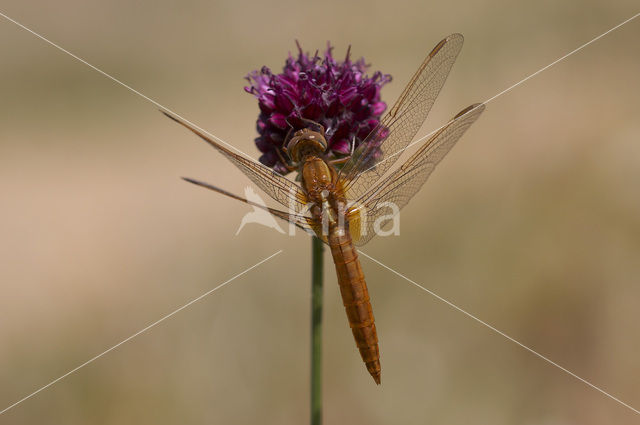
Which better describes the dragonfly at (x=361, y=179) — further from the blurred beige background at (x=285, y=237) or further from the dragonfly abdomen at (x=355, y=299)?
the blurred beige background at (x=285, y=237)

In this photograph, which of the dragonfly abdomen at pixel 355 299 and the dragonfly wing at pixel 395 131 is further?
the dragonfly wing at pixel 395 131

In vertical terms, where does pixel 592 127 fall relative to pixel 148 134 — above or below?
below

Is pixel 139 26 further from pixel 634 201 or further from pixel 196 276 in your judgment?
pixel 634 201

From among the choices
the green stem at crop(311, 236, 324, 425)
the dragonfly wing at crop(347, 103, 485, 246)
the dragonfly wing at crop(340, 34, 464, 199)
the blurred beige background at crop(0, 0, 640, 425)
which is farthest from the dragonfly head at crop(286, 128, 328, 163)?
the blurred beige background at crop(0, 0, 640, 425)

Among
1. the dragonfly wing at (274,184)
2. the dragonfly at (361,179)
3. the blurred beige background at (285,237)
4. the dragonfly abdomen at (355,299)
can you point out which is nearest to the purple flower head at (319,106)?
the dragonfly at (361,179)

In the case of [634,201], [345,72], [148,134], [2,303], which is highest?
[148,134]

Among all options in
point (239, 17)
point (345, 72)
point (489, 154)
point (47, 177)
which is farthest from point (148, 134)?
point (345, 72)

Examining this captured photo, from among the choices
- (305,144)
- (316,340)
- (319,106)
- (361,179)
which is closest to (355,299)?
(316,340)

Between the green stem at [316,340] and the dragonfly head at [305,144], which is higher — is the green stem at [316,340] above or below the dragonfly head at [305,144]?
below
